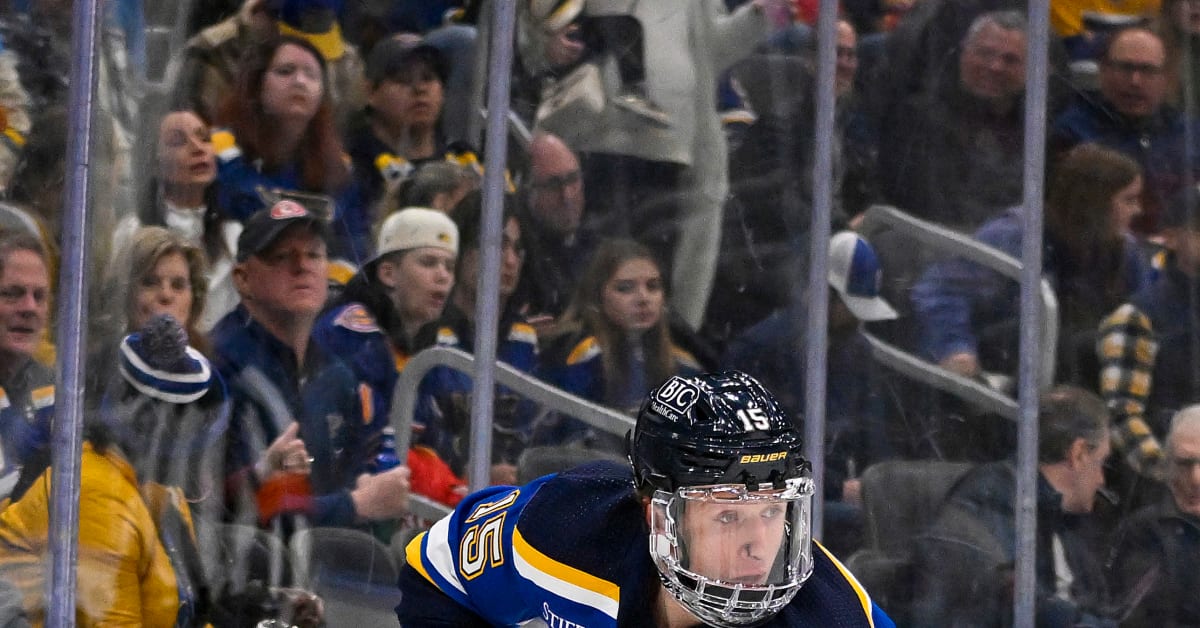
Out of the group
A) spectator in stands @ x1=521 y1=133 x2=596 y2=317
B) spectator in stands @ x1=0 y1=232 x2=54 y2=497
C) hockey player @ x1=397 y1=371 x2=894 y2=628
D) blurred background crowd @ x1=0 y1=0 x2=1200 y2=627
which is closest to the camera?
hockey player @ x1=397 y1=371 x2=894 y2=628

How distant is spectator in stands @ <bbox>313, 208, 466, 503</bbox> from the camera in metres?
3.47

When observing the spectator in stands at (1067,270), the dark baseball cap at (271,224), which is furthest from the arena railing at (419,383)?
the spectator in stands at (1067,270)

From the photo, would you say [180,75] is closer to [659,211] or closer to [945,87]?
[659,211]

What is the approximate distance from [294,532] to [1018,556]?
5.76ft

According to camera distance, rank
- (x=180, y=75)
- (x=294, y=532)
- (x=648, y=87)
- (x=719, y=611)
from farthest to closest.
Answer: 1. (x=648, y=87)
2. (x=294, y=532)
3. (x=180, y=75)
4. (x=719, y=611)

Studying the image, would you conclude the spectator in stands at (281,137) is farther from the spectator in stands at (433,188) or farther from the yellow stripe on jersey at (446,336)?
the yellow stripe on jersey at (446,336)

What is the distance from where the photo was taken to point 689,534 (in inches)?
84.4

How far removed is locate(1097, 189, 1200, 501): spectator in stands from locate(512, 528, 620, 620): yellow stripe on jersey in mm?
2005

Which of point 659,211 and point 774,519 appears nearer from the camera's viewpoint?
point 774,519

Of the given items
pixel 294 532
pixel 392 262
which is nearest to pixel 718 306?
pixel 392 262

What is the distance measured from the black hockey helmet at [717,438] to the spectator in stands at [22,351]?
4.86 ft

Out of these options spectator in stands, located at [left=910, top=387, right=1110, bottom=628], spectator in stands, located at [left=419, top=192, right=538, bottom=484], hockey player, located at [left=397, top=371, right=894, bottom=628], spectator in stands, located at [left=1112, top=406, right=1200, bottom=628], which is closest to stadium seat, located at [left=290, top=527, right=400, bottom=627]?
spectator in stands, located at [left=419, top=192, right=538, bottom=484]

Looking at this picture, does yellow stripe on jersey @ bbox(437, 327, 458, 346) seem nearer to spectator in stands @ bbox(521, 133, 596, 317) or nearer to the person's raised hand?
spectator in stands @ bbox(521, 133, 596, 317)

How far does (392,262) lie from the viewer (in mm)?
3486
